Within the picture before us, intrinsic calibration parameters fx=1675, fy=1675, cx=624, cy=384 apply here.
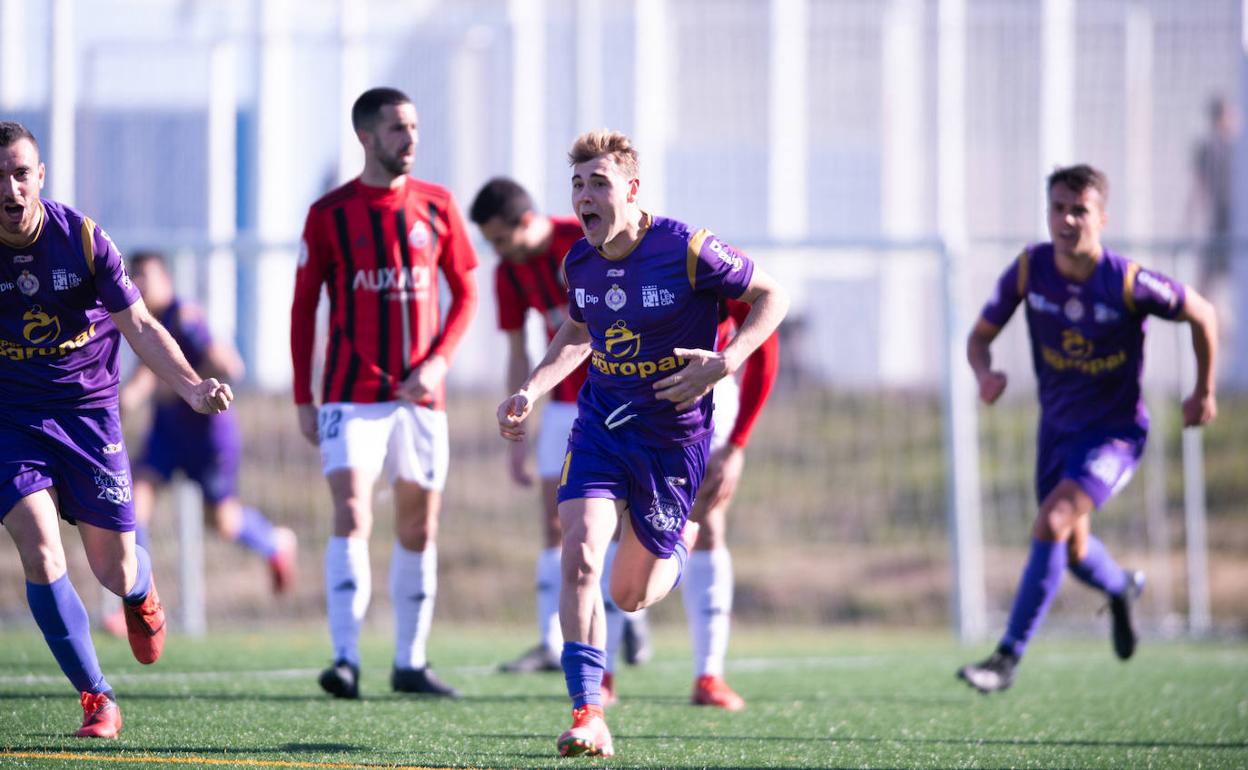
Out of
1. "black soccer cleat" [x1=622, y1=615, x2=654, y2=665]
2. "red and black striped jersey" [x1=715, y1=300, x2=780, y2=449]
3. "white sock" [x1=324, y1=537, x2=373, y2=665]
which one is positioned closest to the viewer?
"red and black striped jersey" [x1=715, y1=300, x2=780, y2=449]

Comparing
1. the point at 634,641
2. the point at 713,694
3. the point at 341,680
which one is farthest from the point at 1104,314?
the point at 341,680

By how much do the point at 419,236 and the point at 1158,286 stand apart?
3.05 metres

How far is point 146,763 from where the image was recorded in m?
4.75

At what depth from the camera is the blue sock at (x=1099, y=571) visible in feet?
24.8

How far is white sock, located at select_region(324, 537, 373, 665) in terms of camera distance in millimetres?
6449

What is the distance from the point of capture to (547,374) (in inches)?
216

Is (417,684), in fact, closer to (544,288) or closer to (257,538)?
(544,288)

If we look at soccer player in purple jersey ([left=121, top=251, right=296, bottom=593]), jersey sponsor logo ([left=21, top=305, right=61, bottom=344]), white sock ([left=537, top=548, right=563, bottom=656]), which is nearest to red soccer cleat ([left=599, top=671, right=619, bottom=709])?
white sock ([left=537, top=548, right=563, bottom=656])

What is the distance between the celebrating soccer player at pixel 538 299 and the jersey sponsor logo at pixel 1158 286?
A: 235 cm

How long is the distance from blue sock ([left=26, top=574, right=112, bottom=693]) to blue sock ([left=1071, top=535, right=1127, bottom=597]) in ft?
14.2

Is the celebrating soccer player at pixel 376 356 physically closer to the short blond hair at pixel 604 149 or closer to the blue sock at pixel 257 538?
the short blond hair at pixel 604 149

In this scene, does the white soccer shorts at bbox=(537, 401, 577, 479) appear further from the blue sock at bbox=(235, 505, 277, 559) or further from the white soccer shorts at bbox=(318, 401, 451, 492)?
the blue sock at bbox=(235, 505, 277, 559)

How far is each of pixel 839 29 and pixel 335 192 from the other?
318 inches

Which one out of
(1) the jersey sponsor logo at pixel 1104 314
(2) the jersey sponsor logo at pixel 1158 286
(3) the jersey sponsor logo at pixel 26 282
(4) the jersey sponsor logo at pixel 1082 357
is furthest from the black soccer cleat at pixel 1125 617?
(3) the jersey sponsor logo at pixel 26 282
